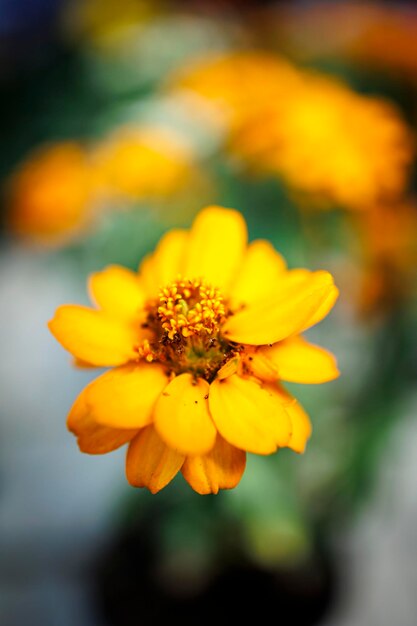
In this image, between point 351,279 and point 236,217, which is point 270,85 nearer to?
point 351,279

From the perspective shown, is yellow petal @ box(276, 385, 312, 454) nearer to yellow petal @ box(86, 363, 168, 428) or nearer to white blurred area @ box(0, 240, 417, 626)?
yellow petal @ box(86, 363, 168, 428)

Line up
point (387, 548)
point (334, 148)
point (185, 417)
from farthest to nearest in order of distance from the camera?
1. point (387, 548)
2. point (334, 148)
3. point (185, 417)

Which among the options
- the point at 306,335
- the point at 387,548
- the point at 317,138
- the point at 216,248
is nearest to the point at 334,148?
the point at 317,138

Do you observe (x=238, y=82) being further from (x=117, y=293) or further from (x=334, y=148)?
(x=117, y=293)

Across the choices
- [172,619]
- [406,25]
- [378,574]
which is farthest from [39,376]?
[406,25]

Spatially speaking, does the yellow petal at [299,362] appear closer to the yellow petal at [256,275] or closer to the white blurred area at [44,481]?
the yellow petal at [256,275]

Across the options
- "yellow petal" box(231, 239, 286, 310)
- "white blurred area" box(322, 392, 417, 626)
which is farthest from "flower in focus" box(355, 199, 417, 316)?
"yellow petal" box(231, 239, 286, 310)
